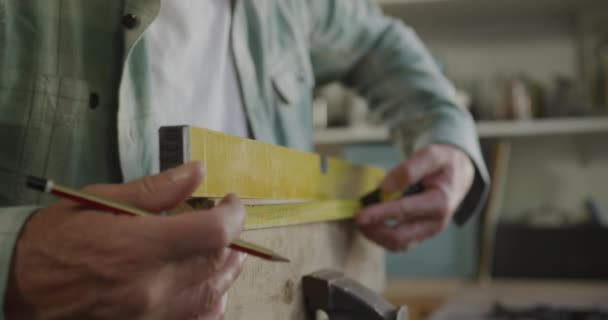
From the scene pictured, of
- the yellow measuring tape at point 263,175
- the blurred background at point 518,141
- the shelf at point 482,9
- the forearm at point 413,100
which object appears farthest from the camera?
the shelf at point 482,9

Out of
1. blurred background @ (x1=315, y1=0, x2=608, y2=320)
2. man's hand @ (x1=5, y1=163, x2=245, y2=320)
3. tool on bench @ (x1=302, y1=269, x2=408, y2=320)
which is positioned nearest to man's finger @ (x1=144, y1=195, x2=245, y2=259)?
man's hand @ (x1=5, y1=163, x2=245, y2=320)

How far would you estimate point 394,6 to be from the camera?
1.92 metres

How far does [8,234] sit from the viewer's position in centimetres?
34

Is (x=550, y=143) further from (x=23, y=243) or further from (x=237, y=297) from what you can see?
(x=23, y=243)

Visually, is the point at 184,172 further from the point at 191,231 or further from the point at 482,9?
the point at 482,9

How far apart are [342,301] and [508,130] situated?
145 cm

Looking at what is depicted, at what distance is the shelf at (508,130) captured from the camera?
1762mm

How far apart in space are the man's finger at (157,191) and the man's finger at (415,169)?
46 cm

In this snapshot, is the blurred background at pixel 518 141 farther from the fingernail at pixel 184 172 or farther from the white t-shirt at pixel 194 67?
the fingernail at pixel 184 172

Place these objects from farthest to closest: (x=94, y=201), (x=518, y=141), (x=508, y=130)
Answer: (x=518, y=141) → (x=508, y=130) → (x=94, y=201)

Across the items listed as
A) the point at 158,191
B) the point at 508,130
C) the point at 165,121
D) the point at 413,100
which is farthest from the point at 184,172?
the point at 508,130

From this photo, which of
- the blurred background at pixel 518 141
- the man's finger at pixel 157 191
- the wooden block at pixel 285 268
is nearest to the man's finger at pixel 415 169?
the wooden block at pixel 285 268

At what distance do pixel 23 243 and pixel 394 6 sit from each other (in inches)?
68.2

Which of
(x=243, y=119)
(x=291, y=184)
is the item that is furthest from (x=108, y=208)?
(x=243, y=119)
